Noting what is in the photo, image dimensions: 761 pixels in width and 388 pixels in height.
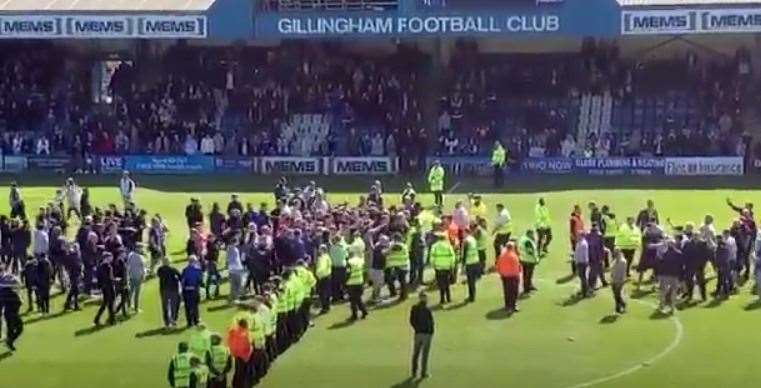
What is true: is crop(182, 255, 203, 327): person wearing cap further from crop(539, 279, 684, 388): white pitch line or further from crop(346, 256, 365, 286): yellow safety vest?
crop(539, 279, 684, 388): white pitch line

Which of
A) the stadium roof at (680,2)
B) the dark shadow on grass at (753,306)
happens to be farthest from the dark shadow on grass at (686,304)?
the stadium roof at (680,2)

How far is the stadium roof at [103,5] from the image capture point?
5000 centimetres

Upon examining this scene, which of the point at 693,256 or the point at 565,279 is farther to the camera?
the point at 565,279

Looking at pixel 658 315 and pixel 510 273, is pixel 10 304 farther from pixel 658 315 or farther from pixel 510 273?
pixel 658 315

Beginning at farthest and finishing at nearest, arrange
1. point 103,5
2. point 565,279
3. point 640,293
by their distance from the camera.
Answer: point 103,5 < point 565,279 < point 640,293

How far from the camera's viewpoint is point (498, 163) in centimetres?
4278

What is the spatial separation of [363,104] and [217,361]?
30.5 metres

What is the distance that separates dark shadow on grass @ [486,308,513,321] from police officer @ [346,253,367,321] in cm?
236

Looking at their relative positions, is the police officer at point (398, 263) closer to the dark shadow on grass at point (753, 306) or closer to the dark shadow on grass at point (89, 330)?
the dark shadow on grass at point (89, 330)

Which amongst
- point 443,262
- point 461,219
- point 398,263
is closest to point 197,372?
point 443,262

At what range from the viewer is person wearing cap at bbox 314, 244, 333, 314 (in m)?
27.0

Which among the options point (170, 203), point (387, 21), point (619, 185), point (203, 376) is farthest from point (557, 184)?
point (203, 376)

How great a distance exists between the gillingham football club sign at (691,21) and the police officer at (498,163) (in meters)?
7.12

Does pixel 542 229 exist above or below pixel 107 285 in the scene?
above
